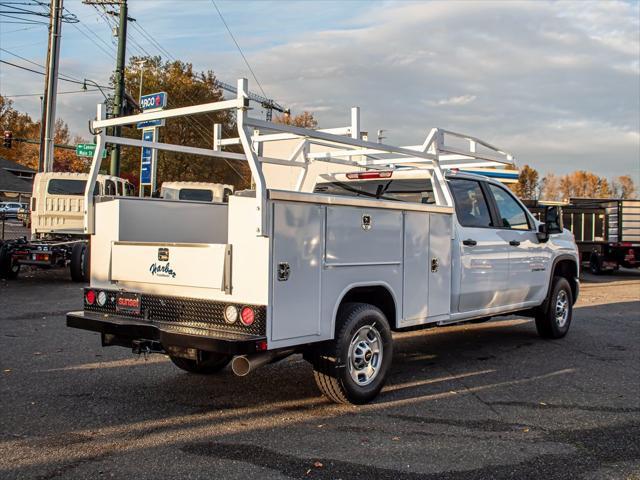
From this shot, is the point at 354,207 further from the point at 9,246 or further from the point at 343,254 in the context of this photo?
the point at 9,246

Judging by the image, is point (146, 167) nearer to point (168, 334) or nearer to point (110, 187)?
point (110, 187)

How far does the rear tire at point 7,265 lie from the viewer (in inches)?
591

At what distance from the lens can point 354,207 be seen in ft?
17.6

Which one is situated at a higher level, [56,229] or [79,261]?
[56,229]

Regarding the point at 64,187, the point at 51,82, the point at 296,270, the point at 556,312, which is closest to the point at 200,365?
the point at 296,270

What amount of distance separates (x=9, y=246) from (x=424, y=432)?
12.8 m

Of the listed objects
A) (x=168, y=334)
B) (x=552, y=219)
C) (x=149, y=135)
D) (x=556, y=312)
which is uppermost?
(x=149, y=135)

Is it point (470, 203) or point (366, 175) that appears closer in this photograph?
point (470, 203)

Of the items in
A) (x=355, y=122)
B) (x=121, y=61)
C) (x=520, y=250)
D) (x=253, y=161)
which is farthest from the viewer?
(x=121, y=61)

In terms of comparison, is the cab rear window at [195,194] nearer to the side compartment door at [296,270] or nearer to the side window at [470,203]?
the side window at [470,203]

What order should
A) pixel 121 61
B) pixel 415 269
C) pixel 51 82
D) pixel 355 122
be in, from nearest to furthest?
pixel 415 269 → pixel 355 122 → pixel 51 82 → pixel 121 61

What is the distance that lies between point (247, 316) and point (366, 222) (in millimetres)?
1350

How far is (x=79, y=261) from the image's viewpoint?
1493 centimetres

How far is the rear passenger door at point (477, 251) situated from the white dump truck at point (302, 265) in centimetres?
2
